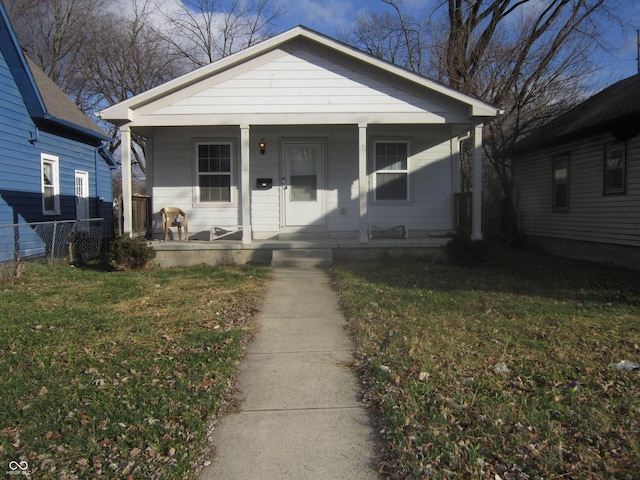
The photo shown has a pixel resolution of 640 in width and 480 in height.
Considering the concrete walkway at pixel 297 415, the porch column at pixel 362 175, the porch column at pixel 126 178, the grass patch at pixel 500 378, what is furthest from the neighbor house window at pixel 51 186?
the concrete walkway at pixel 297 415

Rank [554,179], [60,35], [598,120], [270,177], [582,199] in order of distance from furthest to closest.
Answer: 1. [60,35]
2. [554,179]
3. [582,199]
4. [270,177]
5. [598,120]

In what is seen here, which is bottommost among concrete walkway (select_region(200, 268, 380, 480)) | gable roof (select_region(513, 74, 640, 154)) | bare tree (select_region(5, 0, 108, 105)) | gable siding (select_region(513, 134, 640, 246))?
concrete walkway (select_region(200, 268, 380, 480))

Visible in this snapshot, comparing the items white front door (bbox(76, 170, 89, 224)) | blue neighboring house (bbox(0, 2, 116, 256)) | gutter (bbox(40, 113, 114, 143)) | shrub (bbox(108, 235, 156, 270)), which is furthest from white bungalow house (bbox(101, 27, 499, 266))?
white front door (bbox(76, 170, 89, 224))

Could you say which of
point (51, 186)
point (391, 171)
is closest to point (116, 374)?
point (391, 171)

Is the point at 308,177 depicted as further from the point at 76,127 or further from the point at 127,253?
the point at 76,127

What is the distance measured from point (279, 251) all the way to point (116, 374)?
6249 mm

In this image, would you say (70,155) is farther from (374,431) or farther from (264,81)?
(374,431)

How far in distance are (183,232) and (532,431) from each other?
9.96 meters

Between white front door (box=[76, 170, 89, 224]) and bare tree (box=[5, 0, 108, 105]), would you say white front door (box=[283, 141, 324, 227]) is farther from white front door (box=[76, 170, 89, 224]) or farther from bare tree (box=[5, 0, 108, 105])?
bare tree (box=[5, 0, 108, 105])

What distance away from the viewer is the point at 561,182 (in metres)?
13.5

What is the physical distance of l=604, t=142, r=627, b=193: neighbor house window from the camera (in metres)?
10.9

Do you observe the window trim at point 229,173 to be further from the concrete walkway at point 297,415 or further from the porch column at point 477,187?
the concrete walkway at point 297,415

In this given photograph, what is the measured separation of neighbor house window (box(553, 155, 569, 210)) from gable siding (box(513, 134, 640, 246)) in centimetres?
17

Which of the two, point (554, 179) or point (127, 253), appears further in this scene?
point (554, 179)
